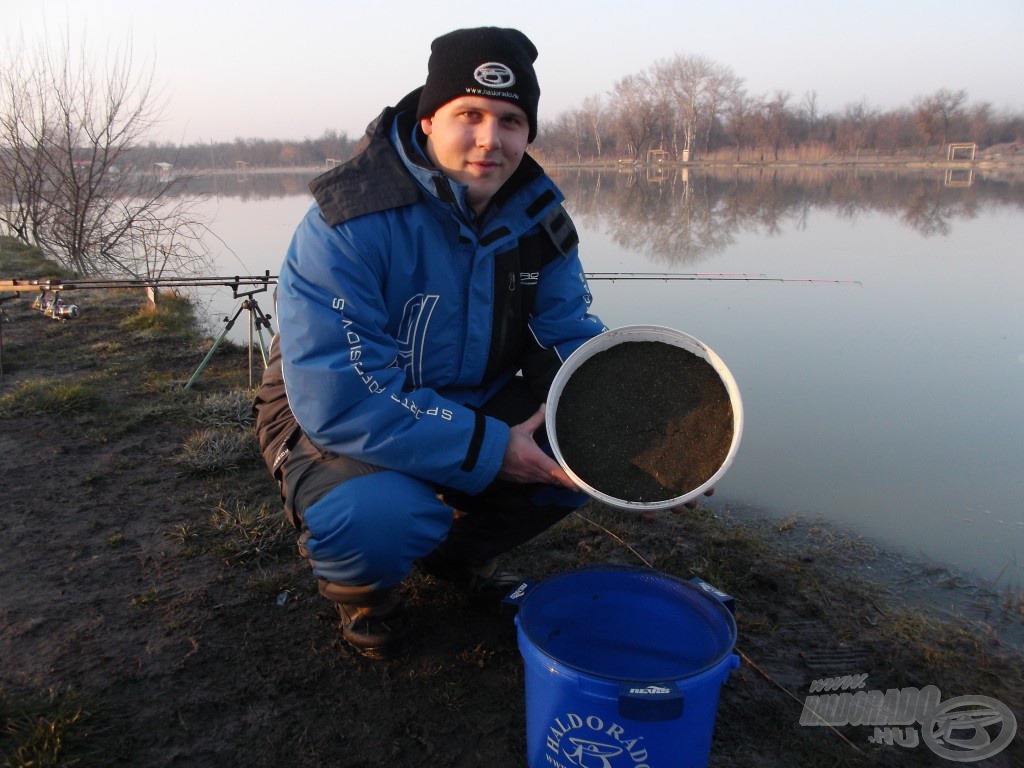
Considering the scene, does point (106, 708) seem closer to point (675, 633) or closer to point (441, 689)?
point (441, 689)

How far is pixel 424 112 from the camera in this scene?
5.90 ft

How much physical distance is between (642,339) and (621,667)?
2.48 ft

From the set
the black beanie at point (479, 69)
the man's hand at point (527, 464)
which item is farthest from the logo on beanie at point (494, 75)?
the man's hand at point (527, 464)

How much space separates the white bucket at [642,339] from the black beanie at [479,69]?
61 centimetres

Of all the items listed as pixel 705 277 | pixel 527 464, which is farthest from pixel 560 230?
pixel 705 277

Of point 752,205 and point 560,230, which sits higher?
point 560,230

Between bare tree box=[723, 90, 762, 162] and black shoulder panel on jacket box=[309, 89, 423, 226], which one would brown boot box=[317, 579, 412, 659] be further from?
bare tree box=[723, 90, 762, 162]

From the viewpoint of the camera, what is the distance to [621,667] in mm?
1698

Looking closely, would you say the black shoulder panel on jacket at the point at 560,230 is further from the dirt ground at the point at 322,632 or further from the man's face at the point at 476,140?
the dirt ground at the point at 322,632

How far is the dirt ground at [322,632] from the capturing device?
1.56 m

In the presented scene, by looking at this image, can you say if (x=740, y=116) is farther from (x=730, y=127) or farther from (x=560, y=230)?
(x=560, y=230)

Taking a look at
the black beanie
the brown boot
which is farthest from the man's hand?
the black beanie

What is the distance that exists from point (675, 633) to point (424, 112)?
1344 millimetres

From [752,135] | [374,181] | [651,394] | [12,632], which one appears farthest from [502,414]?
[752,135]
